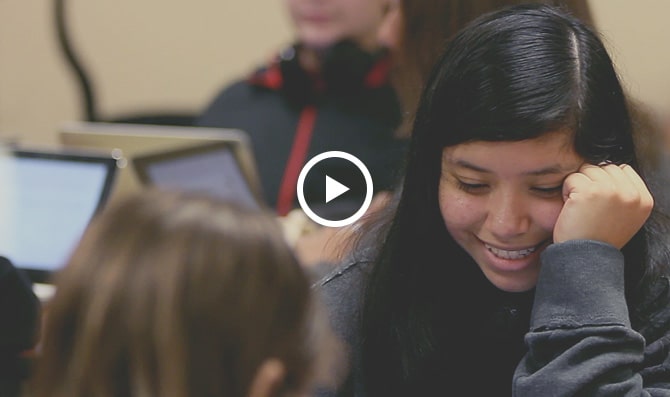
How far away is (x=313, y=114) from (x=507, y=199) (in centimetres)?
142

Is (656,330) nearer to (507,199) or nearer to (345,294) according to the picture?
(507,199)

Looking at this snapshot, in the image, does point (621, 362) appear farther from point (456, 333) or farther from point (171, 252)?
point (171, 252)

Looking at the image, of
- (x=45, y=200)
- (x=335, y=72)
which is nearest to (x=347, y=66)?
(x=335, y=72)

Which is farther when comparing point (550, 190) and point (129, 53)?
point (129, 53)

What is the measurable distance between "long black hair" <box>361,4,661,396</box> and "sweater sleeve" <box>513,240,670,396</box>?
0.34ft

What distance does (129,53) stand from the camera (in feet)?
12.1

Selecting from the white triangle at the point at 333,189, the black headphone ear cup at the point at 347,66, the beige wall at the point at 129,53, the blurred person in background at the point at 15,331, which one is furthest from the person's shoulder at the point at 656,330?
the beige wall at the point at 129,53

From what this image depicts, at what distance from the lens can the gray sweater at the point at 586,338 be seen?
1112mm

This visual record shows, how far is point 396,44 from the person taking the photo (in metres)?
1.96

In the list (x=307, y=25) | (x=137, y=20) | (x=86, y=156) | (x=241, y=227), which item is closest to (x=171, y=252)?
(x=241, y=227)

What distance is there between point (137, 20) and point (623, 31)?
5.27ft

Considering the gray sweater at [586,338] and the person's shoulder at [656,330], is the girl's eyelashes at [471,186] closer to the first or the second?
the gray sweater at [586,338]

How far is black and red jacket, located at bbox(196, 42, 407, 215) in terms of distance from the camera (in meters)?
2.47

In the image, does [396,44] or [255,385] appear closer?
[255,385]
